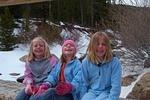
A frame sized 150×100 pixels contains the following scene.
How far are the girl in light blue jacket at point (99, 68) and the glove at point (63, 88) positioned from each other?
0.17 meters

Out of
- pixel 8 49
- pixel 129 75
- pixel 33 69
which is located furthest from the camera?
pixel 8 49

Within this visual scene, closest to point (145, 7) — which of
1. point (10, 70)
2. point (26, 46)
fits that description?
point (10, 70)

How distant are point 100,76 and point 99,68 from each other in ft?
0.29

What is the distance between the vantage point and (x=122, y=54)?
1667 centimetres

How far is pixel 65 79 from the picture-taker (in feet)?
16.0

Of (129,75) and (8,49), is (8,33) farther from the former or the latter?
(129,75)

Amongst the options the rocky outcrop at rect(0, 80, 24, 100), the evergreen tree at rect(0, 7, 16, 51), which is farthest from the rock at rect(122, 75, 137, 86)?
the evergreen tree at rect(0, 7, 16, 51)

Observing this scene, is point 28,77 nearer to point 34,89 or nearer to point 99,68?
point 34,89

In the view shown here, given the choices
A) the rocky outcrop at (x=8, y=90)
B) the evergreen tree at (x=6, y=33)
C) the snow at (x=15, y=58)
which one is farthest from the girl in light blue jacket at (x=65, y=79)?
the evergreen tree at (x=6, y=33)

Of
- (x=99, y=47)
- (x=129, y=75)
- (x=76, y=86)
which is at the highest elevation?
(x=99, y=47)

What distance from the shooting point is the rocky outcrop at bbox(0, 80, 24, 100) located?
20.0 feet

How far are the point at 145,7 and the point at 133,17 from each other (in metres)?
0.55

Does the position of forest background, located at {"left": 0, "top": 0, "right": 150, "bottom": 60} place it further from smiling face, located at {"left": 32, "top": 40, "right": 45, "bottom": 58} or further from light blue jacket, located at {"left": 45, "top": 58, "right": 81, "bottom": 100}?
light blue jacket, located at {"left": 45, "top": 58, "right": 81, "bottom": 100}

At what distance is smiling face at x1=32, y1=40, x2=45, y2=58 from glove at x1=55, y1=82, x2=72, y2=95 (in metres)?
0.54
